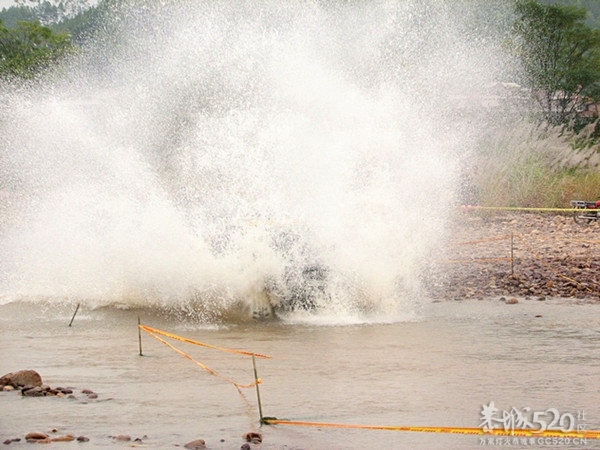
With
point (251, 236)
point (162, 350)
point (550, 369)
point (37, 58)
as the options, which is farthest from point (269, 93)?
point (37, 58)

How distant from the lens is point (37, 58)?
54.8 meters

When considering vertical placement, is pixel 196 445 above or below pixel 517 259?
below

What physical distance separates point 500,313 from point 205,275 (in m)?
4.85

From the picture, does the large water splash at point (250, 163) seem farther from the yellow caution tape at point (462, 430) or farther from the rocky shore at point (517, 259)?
the yellow caution tape at point (462, 430)

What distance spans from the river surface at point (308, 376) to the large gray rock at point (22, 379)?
0.87ft

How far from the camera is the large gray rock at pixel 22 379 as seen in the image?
11109 millimetres

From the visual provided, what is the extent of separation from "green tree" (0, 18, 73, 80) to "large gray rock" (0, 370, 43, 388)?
40.8 m

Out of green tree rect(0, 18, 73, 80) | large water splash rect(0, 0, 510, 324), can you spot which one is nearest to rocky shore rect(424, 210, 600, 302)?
large water splash rect(0, 0, 510, 324)

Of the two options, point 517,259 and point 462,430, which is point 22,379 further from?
point 517,259

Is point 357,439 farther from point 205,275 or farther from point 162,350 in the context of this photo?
point 205,275

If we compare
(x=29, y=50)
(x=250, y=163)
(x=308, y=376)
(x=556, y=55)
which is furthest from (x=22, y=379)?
(x=29, y=50)

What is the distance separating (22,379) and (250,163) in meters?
9.90

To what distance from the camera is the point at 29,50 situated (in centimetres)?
5881

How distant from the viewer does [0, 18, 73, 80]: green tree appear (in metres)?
52.1
